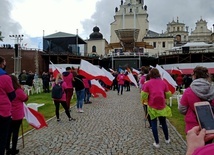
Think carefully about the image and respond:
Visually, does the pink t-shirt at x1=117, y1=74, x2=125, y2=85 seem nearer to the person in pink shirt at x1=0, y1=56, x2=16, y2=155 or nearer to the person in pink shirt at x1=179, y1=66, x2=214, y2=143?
the person in pink shirt at x1=0, y1=56, x2=16, y2=155

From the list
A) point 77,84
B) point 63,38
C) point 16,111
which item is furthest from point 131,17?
point 16,111

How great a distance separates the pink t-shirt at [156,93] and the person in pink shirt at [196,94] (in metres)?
2.23

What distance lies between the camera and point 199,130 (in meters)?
1.97

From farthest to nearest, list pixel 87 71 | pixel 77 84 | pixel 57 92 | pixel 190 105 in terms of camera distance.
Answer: pixel 87 71 → pixel 77 84 → pixel 57 92 → pixel 190 105

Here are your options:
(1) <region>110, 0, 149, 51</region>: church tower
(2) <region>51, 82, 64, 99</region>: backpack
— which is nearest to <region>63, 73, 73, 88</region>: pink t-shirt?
(2) <region>51, 82, 64, 99</region>: backpack

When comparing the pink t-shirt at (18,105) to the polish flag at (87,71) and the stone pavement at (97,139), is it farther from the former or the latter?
the polish flag at (87,71)

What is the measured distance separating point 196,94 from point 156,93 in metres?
2.47

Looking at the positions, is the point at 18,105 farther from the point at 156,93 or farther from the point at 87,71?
the point at 87,71

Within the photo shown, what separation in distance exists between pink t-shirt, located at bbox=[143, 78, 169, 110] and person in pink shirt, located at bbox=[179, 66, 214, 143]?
223 cm

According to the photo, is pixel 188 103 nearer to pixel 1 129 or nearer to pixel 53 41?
pixel 1 129

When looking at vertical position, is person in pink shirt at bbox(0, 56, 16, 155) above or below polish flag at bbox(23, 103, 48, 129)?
above

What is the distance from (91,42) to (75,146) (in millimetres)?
84476

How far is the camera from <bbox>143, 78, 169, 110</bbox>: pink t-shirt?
718 cm

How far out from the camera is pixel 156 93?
7.18 metres
